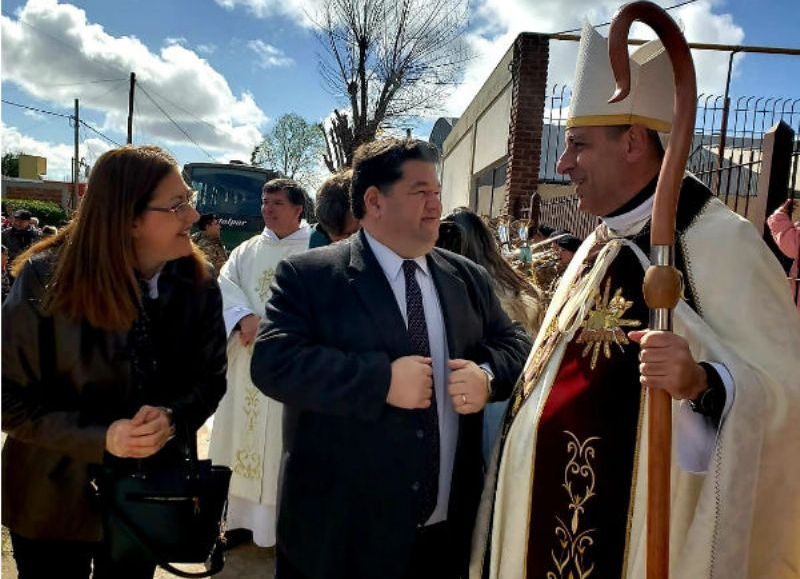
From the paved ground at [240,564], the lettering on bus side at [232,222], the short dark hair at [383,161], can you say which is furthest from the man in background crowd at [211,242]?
the lettering on bus side at [232,222]

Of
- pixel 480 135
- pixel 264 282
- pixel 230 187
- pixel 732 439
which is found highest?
pixel 480 135

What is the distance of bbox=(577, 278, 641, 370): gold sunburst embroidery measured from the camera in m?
1.87

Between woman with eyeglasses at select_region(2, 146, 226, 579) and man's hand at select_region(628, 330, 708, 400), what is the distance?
1364 mm

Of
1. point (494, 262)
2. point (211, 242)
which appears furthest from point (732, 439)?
point (211, 242)

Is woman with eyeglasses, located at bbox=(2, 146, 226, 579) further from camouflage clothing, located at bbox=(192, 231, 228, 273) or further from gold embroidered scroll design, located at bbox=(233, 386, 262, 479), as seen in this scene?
camouflage clothing, located at bbox=(192, 231, 228, 273)

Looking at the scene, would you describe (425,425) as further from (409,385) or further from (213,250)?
(213,250)

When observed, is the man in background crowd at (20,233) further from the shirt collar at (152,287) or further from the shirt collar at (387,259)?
the shirt collar at (387,259)

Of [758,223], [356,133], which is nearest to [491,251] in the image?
[758,223]

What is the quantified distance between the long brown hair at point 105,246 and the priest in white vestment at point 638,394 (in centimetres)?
125

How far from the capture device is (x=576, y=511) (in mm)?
1878

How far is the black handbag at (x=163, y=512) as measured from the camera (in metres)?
1.94

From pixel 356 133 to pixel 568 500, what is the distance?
59.3 feet

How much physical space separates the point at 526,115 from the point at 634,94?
890 cm

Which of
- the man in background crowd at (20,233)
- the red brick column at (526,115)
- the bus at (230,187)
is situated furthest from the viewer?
the bus at (230,187)
